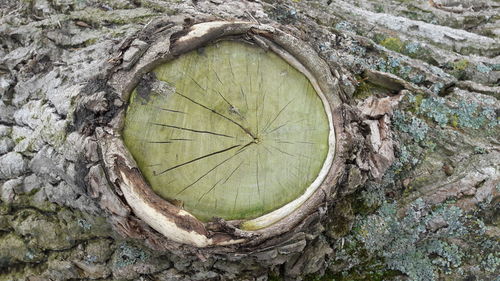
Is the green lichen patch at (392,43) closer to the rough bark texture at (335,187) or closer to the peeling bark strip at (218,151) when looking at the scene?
the rough bark texture at (335,187)

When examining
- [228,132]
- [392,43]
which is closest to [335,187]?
[228,132]

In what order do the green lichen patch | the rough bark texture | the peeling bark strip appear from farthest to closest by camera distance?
the green lichen patch < the rough bark texture < the peeling bark strip

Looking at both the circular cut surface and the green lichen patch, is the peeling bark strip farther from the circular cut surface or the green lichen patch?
the green lichen patch

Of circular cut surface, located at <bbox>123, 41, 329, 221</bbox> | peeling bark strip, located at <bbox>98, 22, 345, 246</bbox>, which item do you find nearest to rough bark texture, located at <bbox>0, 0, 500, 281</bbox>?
peeling bark strip, located at <bbox>98, 22, 345, 246</bbox>

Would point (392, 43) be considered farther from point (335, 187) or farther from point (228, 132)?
point (228, 132)

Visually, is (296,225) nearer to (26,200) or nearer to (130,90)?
(130,90)

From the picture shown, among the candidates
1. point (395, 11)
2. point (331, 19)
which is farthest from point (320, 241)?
point (395, 11)
